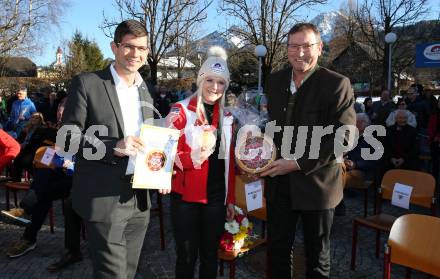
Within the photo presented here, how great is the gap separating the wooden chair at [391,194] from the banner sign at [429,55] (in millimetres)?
12177

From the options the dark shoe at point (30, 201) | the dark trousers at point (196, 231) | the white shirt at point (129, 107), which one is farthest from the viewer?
the dark shoe at point (30, 201)

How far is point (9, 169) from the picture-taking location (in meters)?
7.32

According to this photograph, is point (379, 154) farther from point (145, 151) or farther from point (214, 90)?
point (145, 151)

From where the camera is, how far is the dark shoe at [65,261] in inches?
166

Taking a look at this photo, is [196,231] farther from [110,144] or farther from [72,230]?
[72,230]

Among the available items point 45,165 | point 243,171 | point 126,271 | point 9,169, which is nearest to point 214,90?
point 243,171

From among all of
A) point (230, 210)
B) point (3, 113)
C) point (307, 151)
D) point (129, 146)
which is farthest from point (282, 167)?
point (3, 113)

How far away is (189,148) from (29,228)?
10.0 ft

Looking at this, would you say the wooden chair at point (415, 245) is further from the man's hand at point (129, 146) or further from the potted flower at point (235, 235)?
the man's hand at point (129, 146)

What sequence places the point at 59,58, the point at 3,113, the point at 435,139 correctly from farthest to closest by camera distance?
the point at 59,58, the point at 3,113, the point at 435,139

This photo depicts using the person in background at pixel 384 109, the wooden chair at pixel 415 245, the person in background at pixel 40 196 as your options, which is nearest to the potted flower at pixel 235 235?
the wooden chair at pixel 415 245

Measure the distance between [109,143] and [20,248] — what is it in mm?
3050

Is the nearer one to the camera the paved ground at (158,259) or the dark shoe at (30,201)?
the paved ground at (158,259)

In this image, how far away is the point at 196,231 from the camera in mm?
2797
